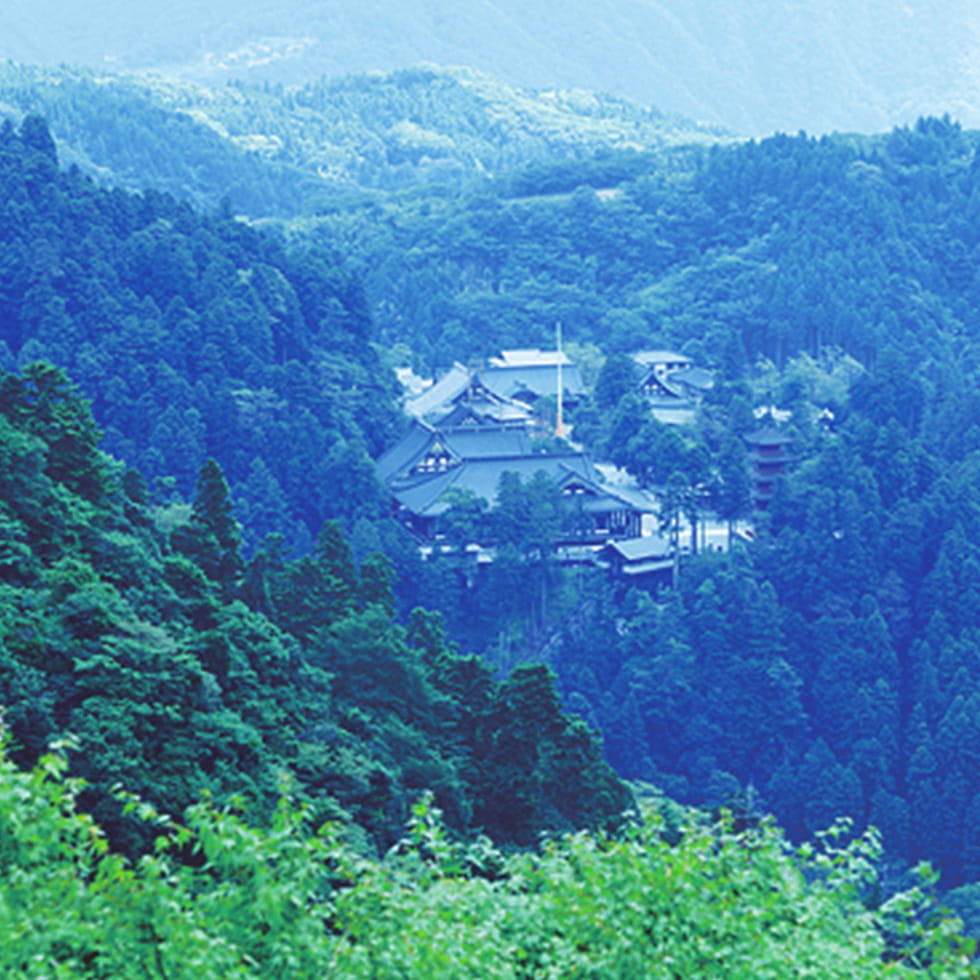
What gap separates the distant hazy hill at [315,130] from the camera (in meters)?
77.1

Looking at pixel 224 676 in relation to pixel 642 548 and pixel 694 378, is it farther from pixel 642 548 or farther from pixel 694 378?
pixel 694 378

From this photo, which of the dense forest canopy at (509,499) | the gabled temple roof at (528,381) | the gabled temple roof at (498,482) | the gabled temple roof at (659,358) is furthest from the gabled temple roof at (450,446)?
the gabled temple roof at (659,358)

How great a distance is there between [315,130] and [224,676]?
86.3 m

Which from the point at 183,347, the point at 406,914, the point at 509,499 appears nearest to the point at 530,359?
the point at 183,347

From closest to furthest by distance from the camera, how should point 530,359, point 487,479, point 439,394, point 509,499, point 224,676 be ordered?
point 224,676 → point 509,499 → point 487,479 → point 439,394 → point 530,359

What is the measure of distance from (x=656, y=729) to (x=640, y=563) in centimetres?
433

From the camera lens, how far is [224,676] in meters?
14.4

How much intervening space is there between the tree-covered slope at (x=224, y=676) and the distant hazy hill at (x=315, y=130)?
49.9 meters

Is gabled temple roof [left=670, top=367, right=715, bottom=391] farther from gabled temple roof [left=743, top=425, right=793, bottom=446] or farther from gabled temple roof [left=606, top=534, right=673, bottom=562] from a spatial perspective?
gabled temple roof [left=606, top=534, right=673, bottom=562]

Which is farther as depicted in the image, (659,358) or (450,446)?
(659,358)

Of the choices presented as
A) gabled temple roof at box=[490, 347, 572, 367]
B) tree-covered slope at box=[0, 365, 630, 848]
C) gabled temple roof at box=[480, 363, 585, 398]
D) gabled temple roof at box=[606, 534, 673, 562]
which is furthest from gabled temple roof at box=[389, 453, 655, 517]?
tree-covered slope at box=[0, 365, 630, 848]

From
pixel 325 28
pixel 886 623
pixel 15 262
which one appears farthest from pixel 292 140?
pixel 886 623

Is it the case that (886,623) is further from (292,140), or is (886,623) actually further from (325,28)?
(325,28)

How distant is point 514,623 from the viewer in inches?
1313
